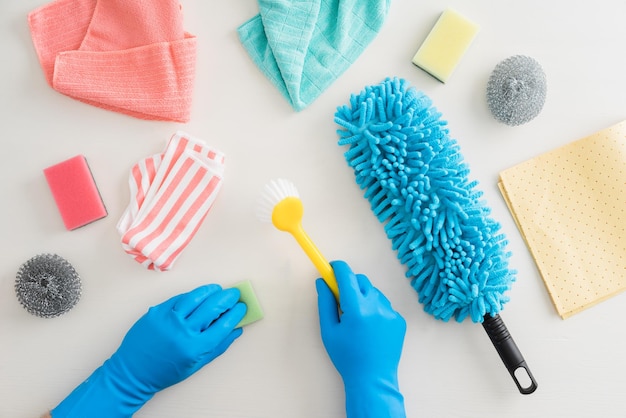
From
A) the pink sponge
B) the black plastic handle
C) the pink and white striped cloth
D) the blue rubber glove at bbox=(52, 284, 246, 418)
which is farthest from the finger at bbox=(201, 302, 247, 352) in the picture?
the black plastic handle

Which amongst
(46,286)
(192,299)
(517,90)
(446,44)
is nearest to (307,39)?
(446,44)

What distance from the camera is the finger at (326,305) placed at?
2.58 feet

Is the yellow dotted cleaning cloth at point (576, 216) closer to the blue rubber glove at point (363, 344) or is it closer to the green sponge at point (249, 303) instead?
the blue rubber glove at point (363, 344)

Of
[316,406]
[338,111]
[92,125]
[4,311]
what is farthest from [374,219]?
[4,311]

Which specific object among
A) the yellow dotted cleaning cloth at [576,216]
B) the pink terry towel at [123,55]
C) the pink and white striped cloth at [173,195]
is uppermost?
the pink terry towel at [123,55]

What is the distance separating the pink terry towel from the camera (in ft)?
2.64

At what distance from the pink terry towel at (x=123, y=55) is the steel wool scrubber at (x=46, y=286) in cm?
25

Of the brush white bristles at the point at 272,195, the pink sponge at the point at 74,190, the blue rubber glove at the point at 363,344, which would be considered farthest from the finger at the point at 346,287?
the pink sponge at the point at 74,190

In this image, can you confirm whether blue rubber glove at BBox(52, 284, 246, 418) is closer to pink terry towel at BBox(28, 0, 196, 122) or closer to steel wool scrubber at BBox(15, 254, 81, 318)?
steel wool scrubber at BBox(15, 254, 81, 318)

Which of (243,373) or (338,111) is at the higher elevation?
(338,111)

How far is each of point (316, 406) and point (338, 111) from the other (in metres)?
0.44

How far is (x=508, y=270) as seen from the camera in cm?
78

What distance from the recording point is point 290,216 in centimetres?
77

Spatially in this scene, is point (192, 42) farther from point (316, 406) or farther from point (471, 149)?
point (316, 406)
